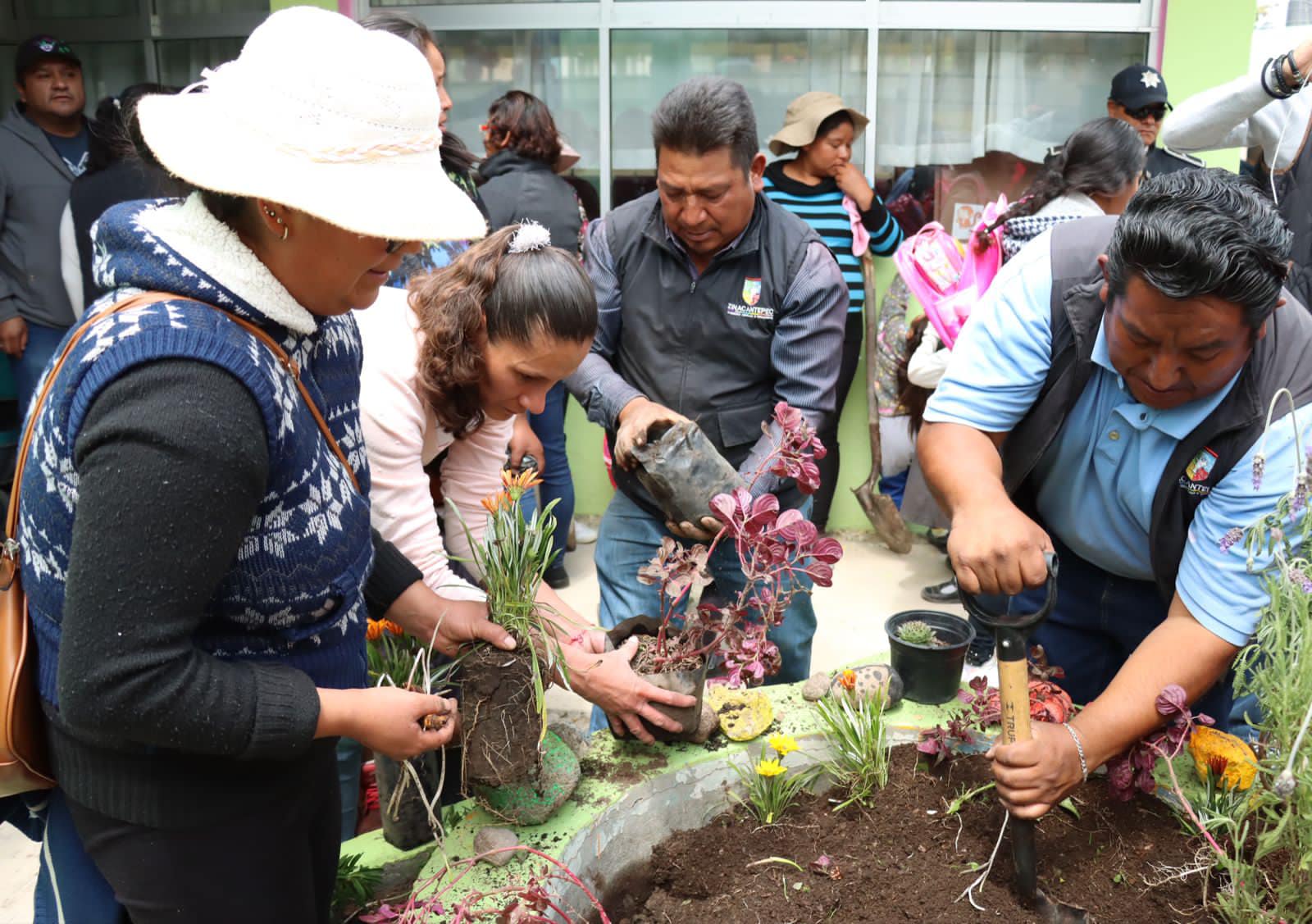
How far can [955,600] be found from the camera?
4645 mm

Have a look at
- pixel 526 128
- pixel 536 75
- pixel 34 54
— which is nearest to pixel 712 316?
pixel 526 128

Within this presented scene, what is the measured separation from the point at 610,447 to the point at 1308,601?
1.94m

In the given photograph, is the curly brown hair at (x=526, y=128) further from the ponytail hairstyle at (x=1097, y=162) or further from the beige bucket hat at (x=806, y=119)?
the ponytail hairstyle at (x=1097, y=162)

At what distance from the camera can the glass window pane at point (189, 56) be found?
5.61 metres

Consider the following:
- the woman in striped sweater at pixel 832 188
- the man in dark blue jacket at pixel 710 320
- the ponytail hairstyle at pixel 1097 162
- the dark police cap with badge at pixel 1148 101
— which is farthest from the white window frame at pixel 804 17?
the man in dark blue jacket at pixel 710 320

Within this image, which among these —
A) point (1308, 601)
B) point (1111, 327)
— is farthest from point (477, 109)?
point (1308, 601)

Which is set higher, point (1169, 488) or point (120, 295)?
point (120, 295)

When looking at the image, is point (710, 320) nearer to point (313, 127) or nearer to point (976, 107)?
point (313, 127)

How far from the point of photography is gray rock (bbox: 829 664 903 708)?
2.12 metres

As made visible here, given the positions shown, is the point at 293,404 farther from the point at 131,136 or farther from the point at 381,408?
the point at 381,408

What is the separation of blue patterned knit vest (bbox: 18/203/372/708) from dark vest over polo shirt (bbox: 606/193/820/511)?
4.74 feet

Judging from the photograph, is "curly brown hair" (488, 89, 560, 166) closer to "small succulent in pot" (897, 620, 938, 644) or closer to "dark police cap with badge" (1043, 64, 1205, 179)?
"dark police cap with badge" (1043, 64, 1205, 179)

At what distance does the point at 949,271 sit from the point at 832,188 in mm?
999

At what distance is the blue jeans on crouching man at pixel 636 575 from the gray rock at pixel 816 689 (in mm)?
561
